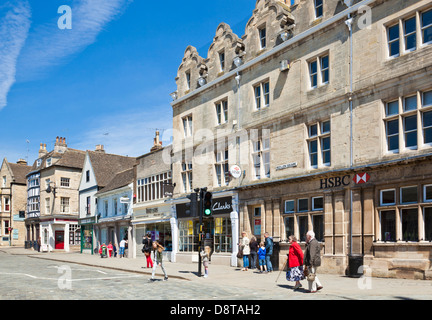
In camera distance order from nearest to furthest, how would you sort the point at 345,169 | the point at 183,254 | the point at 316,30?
the point at 345,169, the point at 316,30, the point at 183,254

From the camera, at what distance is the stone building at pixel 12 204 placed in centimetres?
6694

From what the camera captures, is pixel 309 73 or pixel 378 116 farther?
pixel 309 73

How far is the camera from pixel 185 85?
1248 inches

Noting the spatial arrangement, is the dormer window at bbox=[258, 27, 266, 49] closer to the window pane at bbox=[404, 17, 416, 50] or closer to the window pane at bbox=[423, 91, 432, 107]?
the window pane at bbox=[404, 17, 416, 50]

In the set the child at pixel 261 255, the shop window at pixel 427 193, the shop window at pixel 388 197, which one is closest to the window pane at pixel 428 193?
the shop window at pixel 427 193

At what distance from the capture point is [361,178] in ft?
59.6

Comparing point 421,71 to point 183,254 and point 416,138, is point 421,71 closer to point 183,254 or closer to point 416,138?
point 416,138

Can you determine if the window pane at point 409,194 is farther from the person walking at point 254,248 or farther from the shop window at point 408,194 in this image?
the person walking at point 254,248

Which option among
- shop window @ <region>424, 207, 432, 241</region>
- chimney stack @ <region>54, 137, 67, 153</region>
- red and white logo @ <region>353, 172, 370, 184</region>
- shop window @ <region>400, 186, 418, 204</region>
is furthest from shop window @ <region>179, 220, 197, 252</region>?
chimney stack @ <region>54, 137, 67, 153</region>

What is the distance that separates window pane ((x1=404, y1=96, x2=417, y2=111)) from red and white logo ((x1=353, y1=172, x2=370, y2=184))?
2818 mm

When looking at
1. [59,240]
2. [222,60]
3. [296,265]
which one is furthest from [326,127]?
[59,240]

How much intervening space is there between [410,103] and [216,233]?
45.9ft

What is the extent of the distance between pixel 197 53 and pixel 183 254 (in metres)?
13.1

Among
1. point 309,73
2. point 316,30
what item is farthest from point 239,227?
point 316,30
